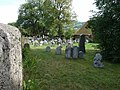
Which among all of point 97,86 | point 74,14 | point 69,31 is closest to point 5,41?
point 97,86

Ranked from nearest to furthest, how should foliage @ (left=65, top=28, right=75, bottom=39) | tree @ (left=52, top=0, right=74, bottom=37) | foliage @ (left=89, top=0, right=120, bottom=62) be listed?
1. foliage @ (left=89, top=0, right=120, bottom=62)
2. tree @ (left=52, top=0, right=74, bottom=37)
3. foliage @ (left=65, top=28, right=75, bottom=39)

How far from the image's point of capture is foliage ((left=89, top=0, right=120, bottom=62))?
18000 millimetres

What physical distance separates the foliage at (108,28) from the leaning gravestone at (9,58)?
15012 millimetres

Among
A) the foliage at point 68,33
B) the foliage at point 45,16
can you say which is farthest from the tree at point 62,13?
the foliage at point 68,33

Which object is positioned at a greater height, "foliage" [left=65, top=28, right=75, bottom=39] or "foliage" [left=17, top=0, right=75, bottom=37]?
"foliage" [left=17, top=0, right=75, bottom=37]

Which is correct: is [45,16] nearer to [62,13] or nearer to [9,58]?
[62,13]

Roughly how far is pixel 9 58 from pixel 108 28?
16.4 m

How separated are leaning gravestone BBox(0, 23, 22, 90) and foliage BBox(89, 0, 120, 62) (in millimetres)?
15012

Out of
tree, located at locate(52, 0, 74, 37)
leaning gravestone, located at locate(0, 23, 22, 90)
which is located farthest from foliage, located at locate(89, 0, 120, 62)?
tree, located at locate(52, 0, 74, 37)

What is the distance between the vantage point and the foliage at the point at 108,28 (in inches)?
709

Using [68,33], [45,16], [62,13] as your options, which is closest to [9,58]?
[62,13]

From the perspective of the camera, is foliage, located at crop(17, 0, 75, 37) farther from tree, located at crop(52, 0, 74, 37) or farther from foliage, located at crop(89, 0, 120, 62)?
foliage, located at crop(89, 0, 120, 62)

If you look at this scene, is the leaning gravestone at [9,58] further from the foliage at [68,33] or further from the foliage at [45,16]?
the foliage at [68,33]

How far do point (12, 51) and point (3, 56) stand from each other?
0.27 metres
